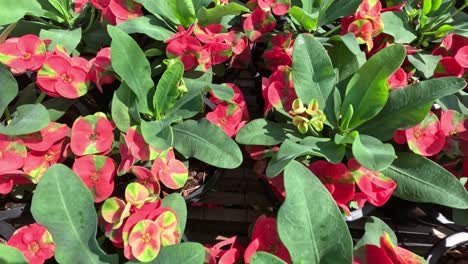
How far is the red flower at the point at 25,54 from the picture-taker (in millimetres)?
862

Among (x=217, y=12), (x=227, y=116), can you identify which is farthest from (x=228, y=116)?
(x=217, y=12)

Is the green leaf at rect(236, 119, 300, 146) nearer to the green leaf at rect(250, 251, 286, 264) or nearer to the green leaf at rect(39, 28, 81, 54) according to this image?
the green leaf at rect(250, 251, 286, 264)

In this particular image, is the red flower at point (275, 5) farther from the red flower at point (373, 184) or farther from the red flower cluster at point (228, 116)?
the red flower at point (373, 184)

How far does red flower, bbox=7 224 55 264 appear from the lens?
73 cm

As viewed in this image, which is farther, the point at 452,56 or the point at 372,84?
the point at 452,56

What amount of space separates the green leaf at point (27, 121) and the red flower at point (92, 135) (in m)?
0.06

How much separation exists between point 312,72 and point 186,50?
0.28 meters

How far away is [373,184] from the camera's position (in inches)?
31.2

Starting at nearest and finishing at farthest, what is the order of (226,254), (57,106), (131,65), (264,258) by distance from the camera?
(264,258) → (226,254) → (131,65) → (57,106)

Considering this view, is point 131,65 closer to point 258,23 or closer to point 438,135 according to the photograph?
point 258,23

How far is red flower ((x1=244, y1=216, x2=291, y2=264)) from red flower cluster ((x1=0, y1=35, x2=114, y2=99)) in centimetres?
47

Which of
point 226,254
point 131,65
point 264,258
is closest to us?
point 264,258

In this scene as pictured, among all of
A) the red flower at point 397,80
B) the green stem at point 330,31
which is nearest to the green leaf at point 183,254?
the red flower at point 397,80

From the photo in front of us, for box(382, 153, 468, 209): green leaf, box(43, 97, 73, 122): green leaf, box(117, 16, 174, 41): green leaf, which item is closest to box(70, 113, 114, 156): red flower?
box(43, 97, 73, 122): green leaf
